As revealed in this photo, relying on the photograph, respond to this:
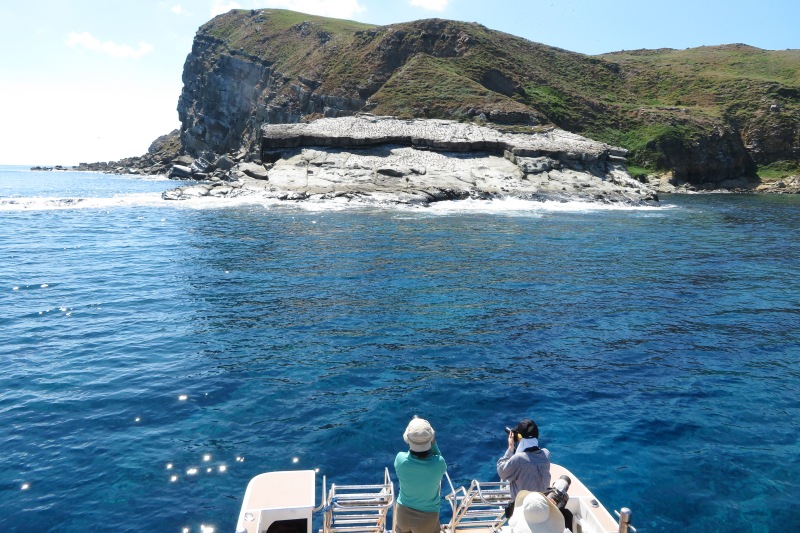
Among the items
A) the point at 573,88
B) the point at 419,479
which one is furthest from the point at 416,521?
the point at 573,88

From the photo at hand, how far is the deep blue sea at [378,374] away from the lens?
9.48 meters

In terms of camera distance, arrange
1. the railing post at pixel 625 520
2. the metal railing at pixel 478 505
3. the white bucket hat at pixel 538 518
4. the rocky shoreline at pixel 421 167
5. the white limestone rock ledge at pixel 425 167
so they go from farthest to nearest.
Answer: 1. the rocky shoreline at pixel 421 167
2. the white limestone rock ledge at pixel 425 167
3. the metal railing at pixel 478 505
4. the railing post at pixel 625 520
5. the white bucket hat at pixel 538 518

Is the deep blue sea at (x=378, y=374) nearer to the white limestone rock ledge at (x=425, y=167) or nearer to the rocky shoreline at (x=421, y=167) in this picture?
the white limestone rock ledge at (x=425, y=167)

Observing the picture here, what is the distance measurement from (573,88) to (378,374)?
4188 inches

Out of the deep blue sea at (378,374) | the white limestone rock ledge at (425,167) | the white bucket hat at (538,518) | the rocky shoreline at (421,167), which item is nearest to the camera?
the white bucket hat at (538,518)

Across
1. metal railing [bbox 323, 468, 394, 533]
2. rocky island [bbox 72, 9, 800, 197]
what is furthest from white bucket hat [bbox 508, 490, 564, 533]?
rocky island [bbox 72, 9, 800, 197]

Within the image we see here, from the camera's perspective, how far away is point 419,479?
258 inches

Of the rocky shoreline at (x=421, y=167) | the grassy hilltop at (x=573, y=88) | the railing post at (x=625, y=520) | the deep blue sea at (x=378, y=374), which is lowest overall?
the deep blue sea at (x=378, y=374)

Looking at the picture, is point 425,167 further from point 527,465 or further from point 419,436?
point 419,436

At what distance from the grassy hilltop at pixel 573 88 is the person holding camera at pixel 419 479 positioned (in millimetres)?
69944

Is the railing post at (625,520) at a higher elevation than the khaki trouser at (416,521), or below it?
higher

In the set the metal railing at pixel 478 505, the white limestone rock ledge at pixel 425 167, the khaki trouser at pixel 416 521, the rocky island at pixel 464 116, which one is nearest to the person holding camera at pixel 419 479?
the khaki trouser at pixel 416 521

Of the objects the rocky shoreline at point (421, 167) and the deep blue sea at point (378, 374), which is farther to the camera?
the rocky shoreline at point (421, 167)

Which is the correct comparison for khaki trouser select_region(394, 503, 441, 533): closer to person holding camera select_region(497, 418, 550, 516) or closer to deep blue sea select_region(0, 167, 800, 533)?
person holding camera select_region(497, 418, 550, 516)
